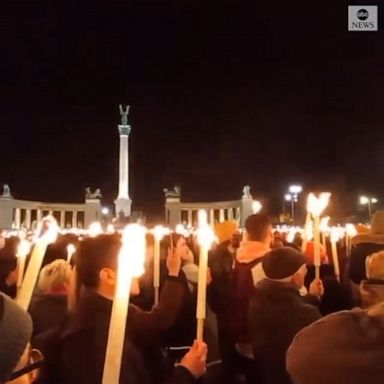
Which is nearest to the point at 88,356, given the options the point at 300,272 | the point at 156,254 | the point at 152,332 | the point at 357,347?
the point at 152,332

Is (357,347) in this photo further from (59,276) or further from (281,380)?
(59,276)

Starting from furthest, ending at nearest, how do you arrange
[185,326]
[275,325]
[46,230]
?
[185,326], [275,325], [46,230]

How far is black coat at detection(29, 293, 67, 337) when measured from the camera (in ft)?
14.5

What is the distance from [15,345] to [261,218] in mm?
3205

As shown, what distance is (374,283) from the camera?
3146 mm

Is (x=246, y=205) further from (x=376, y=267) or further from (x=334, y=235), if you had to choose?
(x=376, y=267)

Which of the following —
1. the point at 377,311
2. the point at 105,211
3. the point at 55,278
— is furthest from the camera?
the point at 105,211

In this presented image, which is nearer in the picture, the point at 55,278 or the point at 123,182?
the point at 55,278

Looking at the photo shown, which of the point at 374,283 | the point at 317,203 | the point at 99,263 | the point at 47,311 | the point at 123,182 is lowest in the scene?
the point at 47,311

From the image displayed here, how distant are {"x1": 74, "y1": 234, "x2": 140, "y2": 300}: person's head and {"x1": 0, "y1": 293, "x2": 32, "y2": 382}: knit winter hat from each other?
1.17 metres

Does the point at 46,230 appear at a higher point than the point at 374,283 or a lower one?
higher

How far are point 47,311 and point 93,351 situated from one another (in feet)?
6.21

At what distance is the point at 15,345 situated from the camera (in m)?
1.70

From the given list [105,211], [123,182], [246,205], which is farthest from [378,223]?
[105,211]
